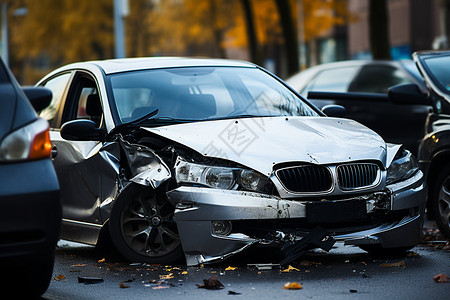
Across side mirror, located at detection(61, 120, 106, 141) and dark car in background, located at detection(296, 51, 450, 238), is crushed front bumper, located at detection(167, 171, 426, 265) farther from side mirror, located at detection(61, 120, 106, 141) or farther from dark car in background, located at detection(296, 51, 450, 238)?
dark car in background, located at detection(296, 51, 450, 238)

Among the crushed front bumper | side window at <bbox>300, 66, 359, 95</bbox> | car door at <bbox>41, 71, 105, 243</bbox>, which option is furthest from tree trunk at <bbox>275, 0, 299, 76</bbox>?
the crushed front bumper

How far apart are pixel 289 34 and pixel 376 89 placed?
1582 cm

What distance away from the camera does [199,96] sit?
797 cm

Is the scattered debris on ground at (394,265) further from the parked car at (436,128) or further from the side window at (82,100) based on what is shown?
the side window at (82,100)

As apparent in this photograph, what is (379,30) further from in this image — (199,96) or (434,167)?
(199,96)

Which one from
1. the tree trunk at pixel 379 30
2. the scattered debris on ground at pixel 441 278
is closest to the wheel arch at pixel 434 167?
the scattered debris on ground at pixel 441 278

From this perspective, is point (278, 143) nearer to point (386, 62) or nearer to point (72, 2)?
point (386, 62)

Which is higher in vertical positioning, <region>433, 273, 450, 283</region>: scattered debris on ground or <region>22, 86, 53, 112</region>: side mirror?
<region>22, 86, 53, 112</region>: side mirror

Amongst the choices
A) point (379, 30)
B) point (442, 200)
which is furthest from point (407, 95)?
point (379, 30)

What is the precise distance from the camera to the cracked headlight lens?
716 centimetres

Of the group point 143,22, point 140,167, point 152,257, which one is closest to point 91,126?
point 140,167

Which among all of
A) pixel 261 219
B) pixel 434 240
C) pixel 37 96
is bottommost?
pixel 434 240

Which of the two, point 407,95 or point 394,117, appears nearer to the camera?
point 407,95

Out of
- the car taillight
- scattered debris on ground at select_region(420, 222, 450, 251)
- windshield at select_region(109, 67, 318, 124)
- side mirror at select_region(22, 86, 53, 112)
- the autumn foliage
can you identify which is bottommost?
the autumn foliage
